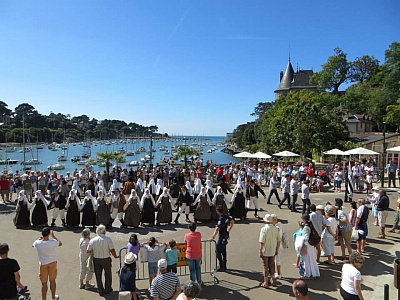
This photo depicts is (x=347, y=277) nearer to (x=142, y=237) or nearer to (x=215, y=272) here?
(x=215, y=272)

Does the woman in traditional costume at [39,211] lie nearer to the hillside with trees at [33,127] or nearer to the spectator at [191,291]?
the spectator at [191,291]

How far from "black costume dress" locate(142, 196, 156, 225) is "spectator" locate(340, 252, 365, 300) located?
899cm

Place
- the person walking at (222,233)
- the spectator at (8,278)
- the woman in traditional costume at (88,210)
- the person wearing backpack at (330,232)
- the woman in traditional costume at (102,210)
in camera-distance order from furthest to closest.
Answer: the woman in traditional costume at (88,210) < the woman in traditional costume at (102,210) < the person wearing backpack at (330,232) < the person walking at (222,233) < the spectator at (8,278)

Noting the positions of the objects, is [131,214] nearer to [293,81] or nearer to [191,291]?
[191,291]

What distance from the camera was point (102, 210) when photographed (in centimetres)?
1283

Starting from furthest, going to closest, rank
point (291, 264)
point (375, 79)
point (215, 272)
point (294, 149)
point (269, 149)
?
1. point (375, 79)
2. point (269, 149)
3. point (294, 149)
4. point (291, 264)
5. point (215, 272)

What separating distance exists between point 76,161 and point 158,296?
101 metres

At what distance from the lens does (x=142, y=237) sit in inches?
469

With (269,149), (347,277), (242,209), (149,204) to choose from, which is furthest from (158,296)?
(269,149)

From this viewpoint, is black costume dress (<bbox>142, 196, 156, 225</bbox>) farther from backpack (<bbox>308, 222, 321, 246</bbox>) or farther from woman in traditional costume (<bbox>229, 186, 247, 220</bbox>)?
backpack (<bbox>308, 222, 321, 246</bbox>)

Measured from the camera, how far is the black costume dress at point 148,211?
1342 cm

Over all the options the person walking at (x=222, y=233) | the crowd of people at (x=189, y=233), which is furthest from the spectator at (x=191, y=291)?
the person walking at (x=222, y=233)

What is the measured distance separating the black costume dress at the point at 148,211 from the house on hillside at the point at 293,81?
290 ft

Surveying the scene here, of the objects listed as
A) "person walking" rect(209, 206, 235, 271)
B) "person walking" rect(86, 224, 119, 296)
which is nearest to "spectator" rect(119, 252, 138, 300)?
"person walking" rect(86, 224, 119, 296)
